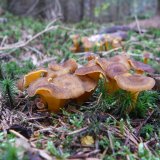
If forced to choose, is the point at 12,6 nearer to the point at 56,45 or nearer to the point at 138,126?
the point at 56,45

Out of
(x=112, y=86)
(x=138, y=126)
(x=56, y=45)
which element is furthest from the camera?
(x=56, y=45)

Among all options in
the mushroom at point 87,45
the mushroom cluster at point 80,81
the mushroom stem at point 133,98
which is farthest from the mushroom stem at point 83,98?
the mushroom at point 87,45

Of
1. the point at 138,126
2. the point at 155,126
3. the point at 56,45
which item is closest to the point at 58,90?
the point at 138,126

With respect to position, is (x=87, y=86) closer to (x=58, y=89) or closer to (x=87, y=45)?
(x=58, y=89)

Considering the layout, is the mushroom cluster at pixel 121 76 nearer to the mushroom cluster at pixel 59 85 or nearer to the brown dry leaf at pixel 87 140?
the mushroom cluster at pixel 59 85

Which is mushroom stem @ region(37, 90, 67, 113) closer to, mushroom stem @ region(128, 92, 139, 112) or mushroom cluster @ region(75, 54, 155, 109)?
mushroom cluster @ region(75, 54, 155, 109)

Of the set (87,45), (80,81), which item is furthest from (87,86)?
(87,45)

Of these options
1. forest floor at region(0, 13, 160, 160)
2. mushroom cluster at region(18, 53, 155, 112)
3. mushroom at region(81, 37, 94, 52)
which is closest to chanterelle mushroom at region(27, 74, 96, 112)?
mushroom cluster at region(18, 53, 155, 112)
